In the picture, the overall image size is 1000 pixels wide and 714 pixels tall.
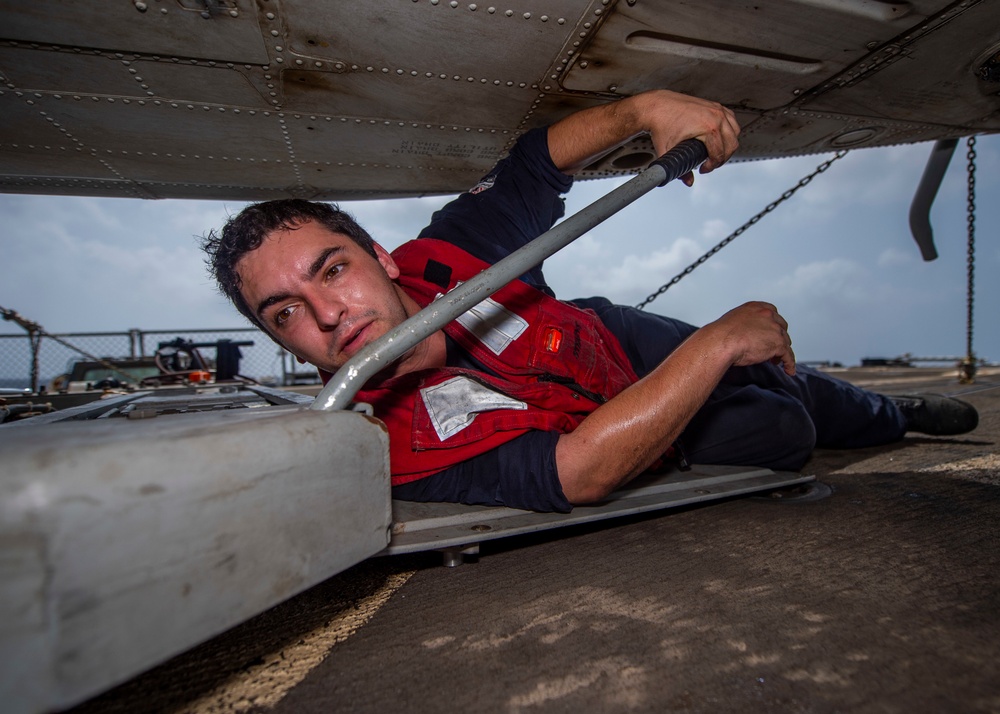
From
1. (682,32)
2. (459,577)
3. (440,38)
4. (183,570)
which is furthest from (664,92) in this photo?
(183,570)

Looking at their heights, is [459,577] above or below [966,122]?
below

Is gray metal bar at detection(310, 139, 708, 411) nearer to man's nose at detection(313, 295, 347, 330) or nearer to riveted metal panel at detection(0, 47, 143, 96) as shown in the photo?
man's nose at detection(313, 295, 347, 330)

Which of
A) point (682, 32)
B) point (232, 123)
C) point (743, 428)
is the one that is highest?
point (682, 32)

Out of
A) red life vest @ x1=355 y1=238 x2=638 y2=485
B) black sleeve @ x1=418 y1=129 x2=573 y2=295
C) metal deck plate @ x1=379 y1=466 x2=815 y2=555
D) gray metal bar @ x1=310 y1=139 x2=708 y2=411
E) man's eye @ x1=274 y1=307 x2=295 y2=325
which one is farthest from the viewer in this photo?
black sleeve @ x1=418 y1=129 x2=573 y2=295

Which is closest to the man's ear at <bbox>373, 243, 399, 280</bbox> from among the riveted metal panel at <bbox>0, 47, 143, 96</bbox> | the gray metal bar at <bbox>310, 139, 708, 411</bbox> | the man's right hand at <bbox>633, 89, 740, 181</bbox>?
the gray metal bar at <bbox>310, 139, 708, 411</bbox>

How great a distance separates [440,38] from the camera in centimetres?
146

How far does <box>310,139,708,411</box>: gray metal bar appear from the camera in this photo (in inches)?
34.6

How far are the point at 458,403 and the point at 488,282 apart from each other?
1.48 ft

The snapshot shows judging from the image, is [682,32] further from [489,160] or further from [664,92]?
[489,160]

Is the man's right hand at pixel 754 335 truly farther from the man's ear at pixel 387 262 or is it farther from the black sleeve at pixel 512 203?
the man's ear at pixel 387 262

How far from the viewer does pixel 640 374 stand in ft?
7.32

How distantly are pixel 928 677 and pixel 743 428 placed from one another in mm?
1253

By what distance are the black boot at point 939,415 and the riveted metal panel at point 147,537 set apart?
294cm

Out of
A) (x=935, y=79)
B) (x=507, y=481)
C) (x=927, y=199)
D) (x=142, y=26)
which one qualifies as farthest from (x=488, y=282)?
(x=927, y=199)
